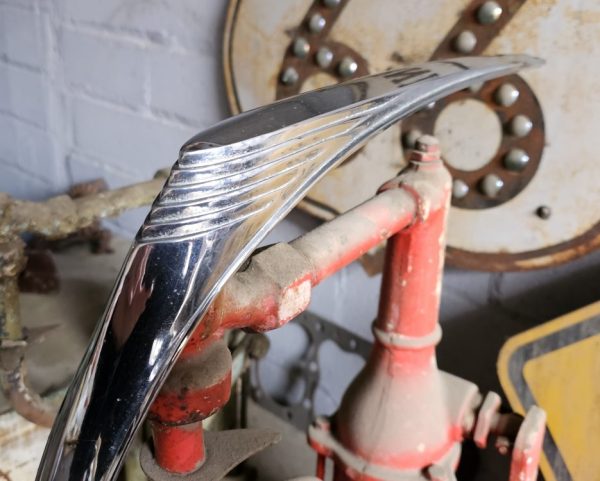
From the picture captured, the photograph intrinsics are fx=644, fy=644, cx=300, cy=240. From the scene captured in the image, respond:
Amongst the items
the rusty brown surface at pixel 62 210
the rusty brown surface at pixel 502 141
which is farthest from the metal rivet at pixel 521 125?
the rusty brown surface at pixel 62 210

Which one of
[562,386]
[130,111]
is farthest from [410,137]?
[130,111]

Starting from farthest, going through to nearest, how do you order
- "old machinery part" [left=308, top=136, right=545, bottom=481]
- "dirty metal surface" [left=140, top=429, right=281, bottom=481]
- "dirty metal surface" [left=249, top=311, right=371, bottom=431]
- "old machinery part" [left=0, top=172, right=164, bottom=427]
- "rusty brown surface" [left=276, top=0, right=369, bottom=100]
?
"dirty metal surface" [left=249, top=311, right=371, bottom=431] → "rusty brown surface" [left=276, top=0, right=369, bottom=100] → "old machinery part" [left=0, top=172, right=164, bottom=427] → "old machinery part" [left=308, top=136, right=545, bottom=481] → "dirty metal surface" [left=140, top=429, right=281, bottom=481]

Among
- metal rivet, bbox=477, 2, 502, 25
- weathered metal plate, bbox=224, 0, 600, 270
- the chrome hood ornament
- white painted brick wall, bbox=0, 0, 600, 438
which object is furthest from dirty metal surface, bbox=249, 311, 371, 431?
the chrome hood ornament

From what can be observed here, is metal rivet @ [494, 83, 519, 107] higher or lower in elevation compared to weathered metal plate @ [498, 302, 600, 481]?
higher

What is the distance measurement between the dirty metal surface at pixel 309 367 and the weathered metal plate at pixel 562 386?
0.22 metres

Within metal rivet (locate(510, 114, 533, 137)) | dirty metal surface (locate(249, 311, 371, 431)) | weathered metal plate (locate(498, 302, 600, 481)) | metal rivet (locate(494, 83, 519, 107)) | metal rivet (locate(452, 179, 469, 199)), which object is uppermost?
metal rivet (locate(494, 83, 519, 107))

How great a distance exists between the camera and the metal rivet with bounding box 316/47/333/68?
67cm

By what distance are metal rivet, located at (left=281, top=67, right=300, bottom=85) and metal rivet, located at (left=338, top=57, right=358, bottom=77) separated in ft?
0.20

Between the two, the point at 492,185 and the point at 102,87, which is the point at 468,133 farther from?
the point at 102,87

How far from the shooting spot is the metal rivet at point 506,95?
56 cm

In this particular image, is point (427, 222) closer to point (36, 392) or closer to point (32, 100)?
point (36, 392)

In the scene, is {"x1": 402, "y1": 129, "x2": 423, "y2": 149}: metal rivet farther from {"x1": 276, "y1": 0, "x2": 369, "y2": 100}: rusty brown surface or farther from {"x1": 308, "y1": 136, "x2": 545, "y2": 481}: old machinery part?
{"x1": 308, "y1": 136, "x2": 545, "y2": 481}: old machinery part

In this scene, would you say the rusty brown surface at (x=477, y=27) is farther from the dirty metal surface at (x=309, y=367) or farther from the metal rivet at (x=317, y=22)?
the dirty metal surface at (x=309, y=367)

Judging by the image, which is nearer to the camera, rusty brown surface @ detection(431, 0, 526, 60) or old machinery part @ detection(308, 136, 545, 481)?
old machinery part @ detection(308, 136, 545, 481)
